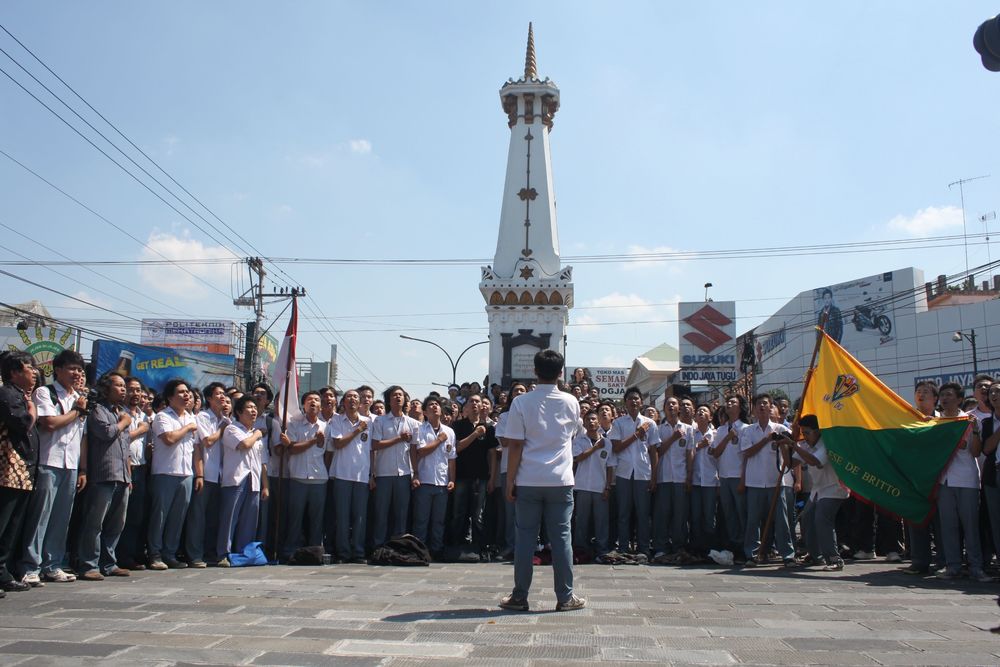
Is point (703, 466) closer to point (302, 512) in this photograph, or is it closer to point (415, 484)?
point (415, 484)

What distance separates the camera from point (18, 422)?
6.15 metres

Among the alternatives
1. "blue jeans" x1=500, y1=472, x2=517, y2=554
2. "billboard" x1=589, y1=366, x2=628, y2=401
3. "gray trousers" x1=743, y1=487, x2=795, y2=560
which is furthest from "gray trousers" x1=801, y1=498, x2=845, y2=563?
"billboard" x1=589, y1=366, x2=628, y2=401

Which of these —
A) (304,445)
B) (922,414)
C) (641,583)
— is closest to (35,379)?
(304,445)

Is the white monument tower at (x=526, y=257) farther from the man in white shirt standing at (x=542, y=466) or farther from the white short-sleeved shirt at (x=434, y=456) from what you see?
the man in white shirt standing at (x=542, y=466)

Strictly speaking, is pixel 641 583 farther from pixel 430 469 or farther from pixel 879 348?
pixel 879 348

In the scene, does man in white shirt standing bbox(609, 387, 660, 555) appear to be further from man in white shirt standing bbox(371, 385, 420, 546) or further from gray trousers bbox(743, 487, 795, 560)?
man in white shirt standing bbox(371, 385, 420, 546)

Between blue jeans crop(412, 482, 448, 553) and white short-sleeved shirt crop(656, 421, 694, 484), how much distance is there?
8.48ft

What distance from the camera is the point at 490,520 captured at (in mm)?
10172

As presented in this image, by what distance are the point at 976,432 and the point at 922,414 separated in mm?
672

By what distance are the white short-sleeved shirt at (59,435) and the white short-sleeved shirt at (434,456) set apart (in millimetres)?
3678

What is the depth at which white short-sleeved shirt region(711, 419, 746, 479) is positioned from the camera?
962 centimetres

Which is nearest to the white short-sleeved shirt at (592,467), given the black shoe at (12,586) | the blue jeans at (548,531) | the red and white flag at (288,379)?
the red and white flag at (288,379)

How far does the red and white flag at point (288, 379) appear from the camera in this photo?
935 centimetres

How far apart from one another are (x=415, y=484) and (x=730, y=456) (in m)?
3.65
